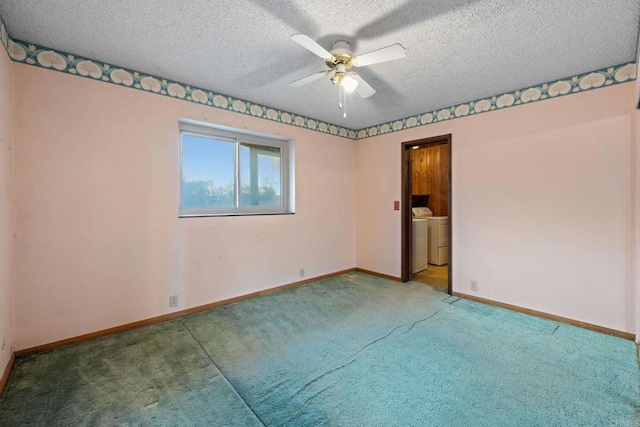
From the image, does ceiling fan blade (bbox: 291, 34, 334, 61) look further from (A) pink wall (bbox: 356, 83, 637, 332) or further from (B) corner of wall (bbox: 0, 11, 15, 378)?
(A) pink wall (bbox: 356, 83, 637, 332)

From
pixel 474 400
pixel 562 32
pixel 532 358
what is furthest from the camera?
pixel 532 358

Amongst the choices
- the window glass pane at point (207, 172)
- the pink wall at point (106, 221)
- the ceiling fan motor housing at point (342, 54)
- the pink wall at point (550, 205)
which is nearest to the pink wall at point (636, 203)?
the pink wall at point (550, 205)

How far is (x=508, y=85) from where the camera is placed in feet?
9.43

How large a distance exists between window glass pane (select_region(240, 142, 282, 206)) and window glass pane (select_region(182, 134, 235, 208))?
15 centimetres

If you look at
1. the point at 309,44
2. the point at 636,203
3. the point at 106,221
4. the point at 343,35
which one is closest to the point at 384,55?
the point at 343,35

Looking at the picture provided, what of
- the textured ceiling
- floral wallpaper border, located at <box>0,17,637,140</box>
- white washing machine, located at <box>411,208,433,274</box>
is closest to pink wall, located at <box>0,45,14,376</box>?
floral wallpaper border, located at <box>0,17,637,140</box>

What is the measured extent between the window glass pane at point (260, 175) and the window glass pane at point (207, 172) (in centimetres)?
15

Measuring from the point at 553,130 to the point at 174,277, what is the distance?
4.15 meters

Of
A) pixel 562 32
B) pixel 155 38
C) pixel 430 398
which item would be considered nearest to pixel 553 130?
pixel 562 32

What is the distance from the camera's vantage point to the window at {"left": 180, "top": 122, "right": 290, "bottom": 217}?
3.13 metres

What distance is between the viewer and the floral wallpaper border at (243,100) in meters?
2.19

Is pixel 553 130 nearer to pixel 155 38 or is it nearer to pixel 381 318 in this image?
pixel 381 318

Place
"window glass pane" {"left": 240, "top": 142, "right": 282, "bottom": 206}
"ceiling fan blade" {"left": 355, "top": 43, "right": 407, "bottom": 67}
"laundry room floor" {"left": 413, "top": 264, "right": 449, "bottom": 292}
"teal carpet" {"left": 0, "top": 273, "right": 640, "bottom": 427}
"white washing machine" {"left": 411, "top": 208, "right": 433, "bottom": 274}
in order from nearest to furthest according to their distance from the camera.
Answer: "teal carpet" {"left": 0, "top": 273, "right": 640, "bottom": 427} → "ceiling fan blade" {"left": 355, "top": 43, "right": 407, "bottom": 67} → "window glass pane" {"left": 240, "top": 142, "right": 282, "bottom": 206} → "laundry room floor" {"left": 413, "top": 264, "right": 449, "bottom": 292} → "white washing machine" {"left": 411, "top": 208, "right": 433, "bottom": 274}

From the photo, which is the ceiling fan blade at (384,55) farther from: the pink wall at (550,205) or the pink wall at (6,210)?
the pink wall at (6,210)
